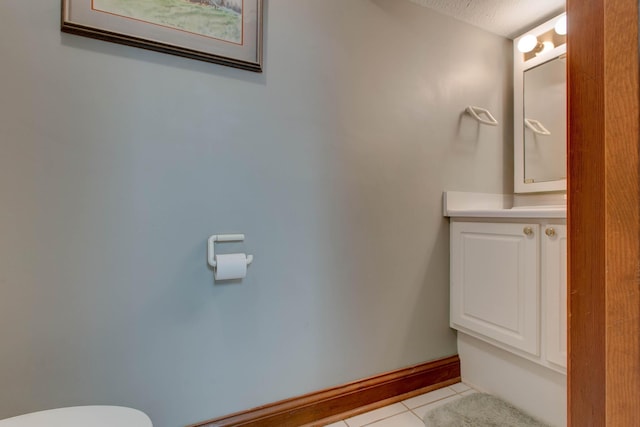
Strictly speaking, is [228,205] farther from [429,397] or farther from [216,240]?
[429,397]

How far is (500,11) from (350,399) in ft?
6.80

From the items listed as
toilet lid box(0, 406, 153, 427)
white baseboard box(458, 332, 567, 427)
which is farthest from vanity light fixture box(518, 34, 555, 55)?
toilet lid box(0, 406, 153, 427)

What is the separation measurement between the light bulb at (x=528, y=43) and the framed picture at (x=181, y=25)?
1524 millimetres

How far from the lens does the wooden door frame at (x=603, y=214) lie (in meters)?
0.32

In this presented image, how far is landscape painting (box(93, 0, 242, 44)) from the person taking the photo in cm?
95

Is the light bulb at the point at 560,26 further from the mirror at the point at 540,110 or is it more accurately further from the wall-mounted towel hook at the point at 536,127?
the wall-mounted towel hook at the point at 536,127

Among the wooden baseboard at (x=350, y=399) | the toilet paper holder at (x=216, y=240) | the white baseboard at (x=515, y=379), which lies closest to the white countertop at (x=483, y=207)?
the white baseboard at (x=515, y=379)

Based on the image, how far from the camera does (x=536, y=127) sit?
1.67 meters

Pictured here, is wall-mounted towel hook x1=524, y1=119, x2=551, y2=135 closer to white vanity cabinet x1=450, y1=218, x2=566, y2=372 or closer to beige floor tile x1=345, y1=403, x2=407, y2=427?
white vanity cabinet x1=450, y1=218, x2=566, y2=372

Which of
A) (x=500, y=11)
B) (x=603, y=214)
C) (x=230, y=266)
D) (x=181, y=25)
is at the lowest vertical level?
(x=230, y=266)

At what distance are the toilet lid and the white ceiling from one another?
76.5 inches

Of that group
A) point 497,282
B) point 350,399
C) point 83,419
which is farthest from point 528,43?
point 83,419

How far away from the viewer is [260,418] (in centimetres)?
112

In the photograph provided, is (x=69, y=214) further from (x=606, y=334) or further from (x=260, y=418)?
(x=606, y=334)
